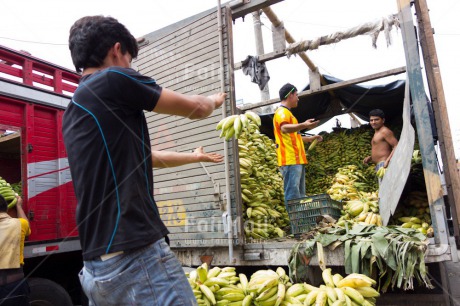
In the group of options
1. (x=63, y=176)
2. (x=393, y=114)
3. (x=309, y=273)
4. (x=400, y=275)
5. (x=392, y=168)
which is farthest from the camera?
(x=393, y=114)

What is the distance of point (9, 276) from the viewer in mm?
4043

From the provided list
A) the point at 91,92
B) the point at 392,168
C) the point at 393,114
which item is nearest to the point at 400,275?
the point at 392,168

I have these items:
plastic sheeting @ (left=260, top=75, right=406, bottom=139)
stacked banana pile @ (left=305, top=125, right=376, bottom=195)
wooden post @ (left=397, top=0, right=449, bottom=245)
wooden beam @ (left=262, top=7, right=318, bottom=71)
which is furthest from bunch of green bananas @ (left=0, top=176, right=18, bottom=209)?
plastic sheeting @ (left=260, top=75, right=406, bottom=139)

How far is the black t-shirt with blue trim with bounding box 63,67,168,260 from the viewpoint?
162 cm

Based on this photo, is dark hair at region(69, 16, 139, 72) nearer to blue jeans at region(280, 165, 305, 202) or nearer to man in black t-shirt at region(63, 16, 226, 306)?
man in black t-shirt at region(63, 16, 226, 306)

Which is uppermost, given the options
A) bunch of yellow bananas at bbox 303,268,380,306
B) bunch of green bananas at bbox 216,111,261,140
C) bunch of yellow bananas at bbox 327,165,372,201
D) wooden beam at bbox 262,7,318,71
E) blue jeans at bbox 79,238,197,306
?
wooden beam at bbox 262,7,318,71

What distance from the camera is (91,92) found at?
1.69 metres

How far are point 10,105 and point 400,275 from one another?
197 inches

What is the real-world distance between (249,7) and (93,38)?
12.0 feet

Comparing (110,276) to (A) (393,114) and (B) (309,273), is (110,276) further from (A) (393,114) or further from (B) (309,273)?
(A) (393,114)

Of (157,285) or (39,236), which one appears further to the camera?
(39,236)

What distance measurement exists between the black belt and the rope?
4.59 meters

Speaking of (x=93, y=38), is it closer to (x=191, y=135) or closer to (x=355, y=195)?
(x=191, y=135)

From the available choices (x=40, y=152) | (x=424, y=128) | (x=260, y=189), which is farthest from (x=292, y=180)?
(x=40, y=152)
